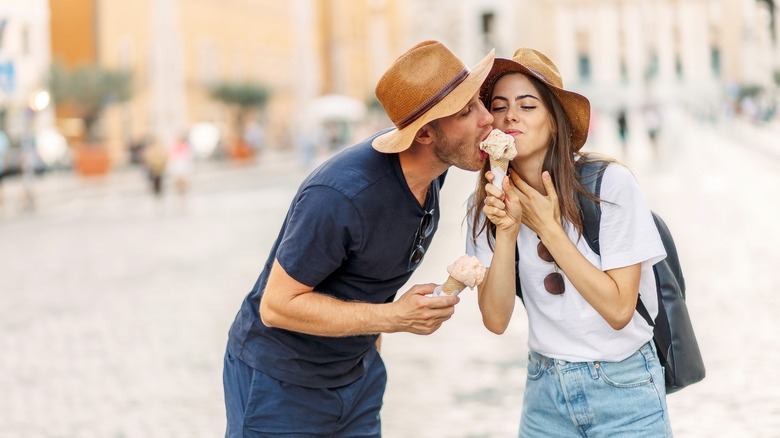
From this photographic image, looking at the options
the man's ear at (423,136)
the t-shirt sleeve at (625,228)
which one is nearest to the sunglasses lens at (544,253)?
the t-shirt sleeve at (625,228)

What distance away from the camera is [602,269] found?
9.57 ft

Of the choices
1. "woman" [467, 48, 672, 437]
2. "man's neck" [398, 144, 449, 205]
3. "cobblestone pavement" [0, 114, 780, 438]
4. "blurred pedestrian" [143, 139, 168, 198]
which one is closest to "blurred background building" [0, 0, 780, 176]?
"blurred pedestrian" [143, 139, 168, 198]

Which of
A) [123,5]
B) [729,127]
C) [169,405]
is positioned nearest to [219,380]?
[169,405]

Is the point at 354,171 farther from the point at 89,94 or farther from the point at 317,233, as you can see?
the point at 89,94

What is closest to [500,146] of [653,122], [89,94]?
[653,122]

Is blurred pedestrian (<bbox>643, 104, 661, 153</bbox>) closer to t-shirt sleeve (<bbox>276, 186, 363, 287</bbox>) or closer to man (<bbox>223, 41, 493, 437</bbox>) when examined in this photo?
man (<bbox>223, 41, 493, 437</bbox>)

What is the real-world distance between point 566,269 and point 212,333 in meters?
6.15

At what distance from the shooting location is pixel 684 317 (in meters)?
3.05

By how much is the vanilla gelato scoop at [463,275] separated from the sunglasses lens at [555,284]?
8.4 inches

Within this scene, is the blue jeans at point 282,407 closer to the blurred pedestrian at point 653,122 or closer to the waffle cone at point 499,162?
the waffle cone at point 499,162

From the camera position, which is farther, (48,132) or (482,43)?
(482,43)

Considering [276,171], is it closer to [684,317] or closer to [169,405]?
[169,405]

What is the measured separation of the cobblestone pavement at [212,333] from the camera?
614cm

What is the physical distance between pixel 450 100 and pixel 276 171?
37336mm
